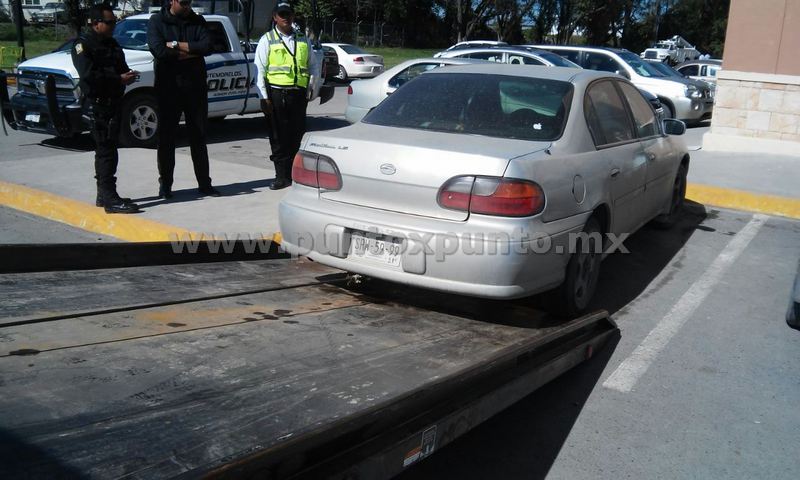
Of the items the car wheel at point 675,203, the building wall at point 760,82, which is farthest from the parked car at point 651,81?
the car wheel at point 675,203

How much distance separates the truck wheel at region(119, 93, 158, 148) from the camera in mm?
10781

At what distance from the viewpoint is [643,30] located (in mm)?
70062

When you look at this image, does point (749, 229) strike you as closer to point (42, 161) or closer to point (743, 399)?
point (743, 399)

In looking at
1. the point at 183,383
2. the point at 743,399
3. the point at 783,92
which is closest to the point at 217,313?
the point at 183,383

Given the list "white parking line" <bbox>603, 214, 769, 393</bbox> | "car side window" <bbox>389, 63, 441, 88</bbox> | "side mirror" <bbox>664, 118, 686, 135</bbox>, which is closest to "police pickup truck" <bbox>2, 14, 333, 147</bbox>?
"car side window" <bbox>389, 63, 441, 88</bbox>

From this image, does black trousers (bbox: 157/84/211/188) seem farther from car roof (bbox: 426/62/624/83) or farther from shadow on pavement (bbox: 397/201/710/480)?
shadow on pavement (bbox: 397/201/710/480)

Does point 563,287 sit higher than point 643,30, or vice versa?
point 643,30

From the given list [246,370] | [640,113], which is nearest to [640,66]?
[640,113]

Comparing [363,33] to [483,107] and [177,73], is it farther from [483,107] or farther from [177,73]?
[483,107]

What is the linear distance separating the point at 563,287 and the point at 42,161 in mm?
7332

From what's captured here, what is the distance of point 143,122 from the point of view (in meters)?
11.0

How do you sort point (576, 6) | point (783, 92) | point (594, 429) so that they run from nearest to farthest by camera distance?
1. point (594, 429)
2. point (783, 92)
3. point (576, 6)

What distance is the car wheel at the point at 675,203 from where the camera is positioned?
24.8 feet

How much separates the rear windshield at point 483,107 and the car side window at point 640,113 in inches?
46.0
